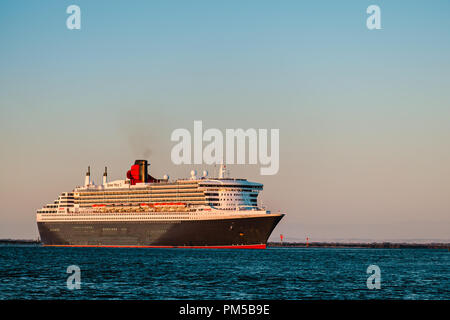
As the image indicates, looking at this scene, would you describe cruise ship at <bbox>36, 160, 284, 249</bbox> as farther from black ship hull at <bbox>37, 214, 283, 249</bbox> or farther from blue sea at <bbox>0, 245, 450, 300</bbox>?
blue sea at <bbox>0, 245, 450, 300</bbox>

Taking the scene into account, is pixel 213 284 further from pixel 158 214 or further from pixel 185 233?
pixel 158 214

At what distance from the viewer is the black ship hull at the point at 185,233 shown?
113250mm

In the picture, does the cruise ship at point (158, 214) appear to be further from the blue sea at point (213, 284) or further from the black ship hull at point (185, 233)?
the blue sea at point (213, 284)

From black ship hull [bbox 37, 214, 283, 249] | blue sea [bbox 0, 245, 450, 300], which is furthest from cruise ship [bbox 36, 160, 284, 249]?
blue sea [bbox 0, 245, 450, 300]

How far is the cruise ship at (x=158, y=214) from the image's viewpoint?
114 metres

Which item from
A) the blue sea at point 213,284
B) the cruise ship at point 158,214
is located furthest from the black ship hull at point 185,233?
the blue sea at point 213,284

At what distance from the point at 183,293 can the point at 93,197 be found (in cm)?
10142

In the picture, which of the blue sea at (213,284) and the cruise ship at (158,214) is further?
the cruise ship at (158,214)

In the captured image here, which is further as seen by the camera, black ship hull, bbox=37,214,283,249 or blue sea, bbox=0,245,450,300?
black ship hull, bbox=37,214,283,249

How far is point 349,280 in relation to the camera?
52.7 metres

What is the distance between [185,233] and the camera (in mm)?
115250

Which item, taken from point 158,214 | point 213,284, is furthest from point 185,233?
point 213,284

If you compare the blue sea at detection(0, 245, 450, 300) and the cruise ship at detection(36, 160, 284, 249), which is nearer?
the blue sea at detection(0, 245, 450, 300)

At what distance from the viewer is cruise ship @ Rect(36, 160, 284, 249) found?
374 feet
